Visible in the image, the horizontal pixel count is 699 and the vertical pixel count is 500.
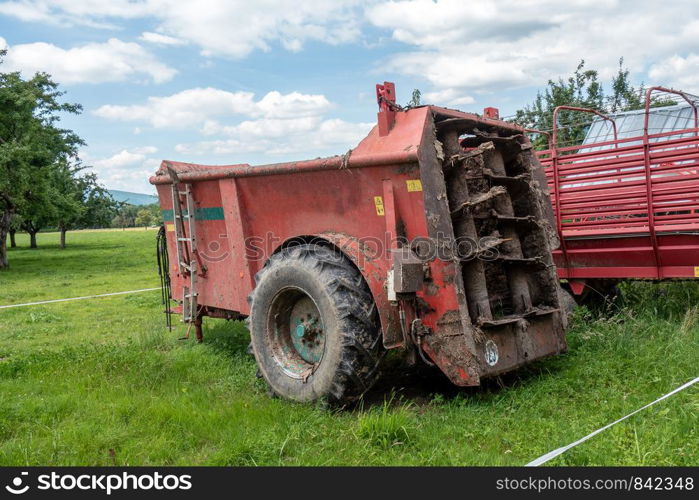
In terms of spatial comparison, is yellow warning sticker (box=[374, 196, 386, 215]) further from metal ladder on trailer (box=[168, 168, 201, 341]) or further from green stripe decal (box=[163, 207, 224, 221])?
metal ladder on trailer (box=[168, 168, 201, 341])

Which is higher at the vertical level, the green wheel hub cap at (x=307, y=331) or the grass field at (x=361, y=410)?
the green wheel hub cap at (x=307, y=331)

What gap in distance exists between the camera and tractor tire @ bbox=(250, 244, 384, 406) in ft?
14.1

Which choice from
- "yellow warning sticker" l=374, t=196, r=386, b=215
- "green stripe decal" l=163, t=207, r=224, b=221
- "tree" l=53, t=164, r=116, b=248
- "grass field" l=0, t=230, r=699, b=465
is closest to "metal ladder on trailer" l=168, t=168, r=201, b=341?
"green stripe decal" l=163, t=207, r=224, b=221

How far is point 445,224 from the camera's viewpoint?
420 cm

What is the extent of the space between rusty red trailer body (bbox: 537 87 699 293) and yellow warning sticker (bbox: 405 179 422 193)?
2.55 metres

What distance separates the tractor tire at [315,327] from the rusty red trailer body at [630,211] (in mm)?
3030

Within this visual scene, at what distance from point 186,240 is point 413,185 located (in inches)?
118

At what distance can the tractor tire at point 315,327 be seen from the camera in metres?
4.29

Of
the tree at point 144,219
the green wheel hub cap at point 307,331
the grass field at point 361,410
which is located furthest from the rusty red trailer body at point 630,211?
the tree at point 144,219

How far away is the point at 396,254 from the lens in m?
4.06

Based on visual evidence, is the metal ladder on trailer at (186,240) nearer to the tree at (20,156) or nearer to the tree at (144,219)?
the tree at (20,156)

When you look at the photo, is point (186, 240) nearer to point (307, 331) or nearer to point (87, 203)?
point (307, 331)

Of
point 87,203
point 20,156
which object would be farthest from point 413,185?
point 87,203
